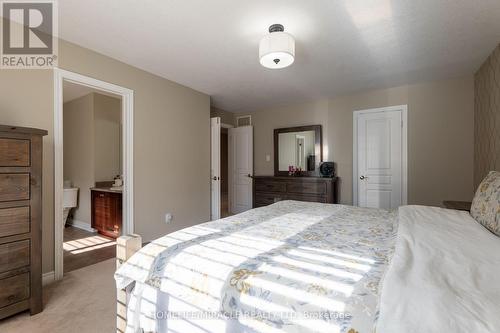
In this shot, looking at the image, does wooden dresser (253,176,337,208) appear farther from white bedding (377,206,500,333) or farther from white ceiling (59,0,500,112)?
white bedding (377,206,500,333)

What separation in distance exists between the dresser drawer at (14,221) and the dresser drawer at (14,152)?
0.31 meters

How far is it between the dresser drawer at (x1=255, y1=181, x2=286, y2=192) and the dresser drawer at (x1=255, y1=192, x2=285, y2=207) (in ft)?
0.27

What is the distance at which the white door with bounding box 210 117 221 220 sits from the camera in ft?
13.7

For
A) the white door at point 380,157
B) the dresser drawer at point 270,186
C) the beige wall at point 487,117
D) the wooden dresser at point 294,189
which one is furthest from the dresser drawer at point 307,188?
the beige wall at point 487,117

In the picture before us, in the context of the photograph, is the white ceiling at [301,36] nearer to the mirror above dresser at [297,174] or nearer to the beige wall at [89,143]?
the mirror above dresser at [297,174]

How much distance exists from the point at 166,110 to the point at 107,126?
5.49ft

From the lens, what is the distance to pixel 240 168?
5.41 m

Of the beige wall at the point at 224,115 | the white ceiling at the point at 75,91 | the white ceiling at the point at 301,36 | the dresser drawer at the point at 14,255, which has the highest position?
the white ceiling at the point at 75,91

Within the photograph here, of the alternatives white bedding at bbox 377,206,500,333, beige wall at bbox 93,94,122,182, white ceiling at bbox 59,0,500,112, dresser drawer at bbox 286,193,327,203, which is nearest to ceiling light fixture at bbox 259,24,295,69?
white ceiling at bbox 59,0,500,112

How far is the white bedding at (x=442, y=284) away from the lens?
598mm

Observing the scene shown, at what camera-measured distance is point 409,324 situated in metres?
0.60

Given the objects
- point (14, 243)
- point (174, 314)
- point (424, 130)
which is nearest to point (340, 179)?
point (424, 130)

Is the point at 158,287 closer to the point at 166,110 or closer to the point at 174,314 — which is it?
the point at 174,314

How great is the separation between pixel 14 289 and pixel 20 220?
48cm
